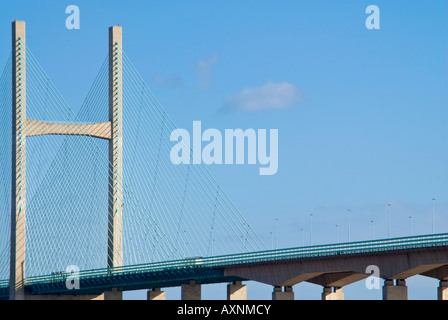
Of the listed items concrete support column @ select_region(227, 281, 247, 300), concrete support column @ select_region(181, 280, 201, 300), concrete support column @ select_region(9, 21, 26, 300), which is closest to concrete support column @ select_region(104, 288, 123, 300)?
concrete support column @ select_region(9, 21, 26, 300)

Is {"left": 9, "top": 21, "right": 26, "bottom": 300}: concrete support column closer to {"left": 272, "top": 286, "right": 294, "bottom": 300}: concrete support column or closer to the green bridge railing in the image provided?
the green bridge railing

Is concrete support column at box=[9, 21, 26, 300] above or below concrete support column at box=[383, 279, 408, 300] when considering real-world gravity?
above

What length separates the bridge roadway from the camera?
294ft

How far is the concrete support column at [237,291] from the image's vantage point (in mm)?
106250

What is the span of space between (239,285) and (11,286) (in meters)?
22.8

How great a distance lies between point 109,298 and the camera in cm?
11681

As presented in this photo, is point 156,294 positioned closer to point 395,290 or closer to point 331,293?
point 331,293

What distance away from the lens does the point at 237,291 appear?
106 metres

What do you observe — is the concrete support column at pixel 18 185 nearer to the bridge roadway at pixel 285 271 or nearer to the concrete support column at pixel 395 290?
the bridge roadway at pixel 285 271

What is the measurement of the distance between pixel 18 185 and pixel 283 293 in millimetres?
28390

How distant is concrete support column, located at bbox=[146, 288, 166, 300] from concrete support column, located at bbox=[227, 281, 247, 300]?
10.6 metres
